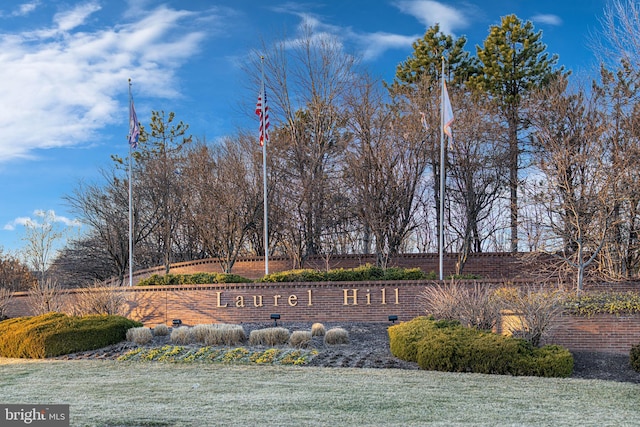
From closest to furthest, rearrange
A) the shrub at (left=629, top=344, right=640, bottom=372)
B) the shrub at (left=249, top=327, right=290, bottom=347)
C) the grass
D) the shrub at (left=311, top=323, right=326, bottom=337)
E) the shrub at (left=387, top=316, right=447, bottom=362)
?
the grass, the shrub at (left=629, top=344, right=640, bottom=372), the shrub at (left=387, top=316, right=447, bottom=362), the shrub at (left=249, top=327, right=290, bottom=347), the shrub at (left=311, top=323, right=326, bottom=337)

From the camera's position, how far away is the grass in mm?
7266

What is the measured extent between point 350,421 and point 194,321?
46.7 feet

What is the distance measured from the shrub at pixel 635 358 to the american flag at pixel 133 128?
18139 mm

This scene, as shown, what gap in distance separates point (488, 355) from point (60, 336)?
33.0 ft

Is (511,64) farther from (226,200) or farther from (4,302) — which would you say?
(4,302)

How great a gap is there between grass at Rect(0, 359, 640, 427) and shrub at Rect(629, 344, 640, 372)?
204 centimetres

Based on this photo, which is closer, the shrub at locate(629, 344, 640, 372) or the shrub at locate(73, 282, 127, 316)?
the shrub at locate(629, 344, 640, 372)

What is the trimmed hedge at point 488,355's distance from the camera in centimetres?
1127

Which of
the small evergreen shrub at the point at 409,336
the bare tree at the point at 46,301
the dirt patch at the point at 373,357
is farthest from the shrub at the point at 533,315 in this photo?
the bare tree at the point at 46,301

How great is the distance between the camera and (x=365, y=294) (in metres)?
19.0

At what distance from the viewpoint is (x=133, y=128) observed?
78.1 ft

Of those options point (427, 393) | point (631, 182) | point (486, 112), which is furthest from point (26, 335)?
point (486, 112)

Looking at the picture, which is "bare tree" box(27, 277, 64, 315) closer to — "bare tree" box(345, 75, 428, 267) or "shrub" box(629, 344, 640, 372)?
"bare tree" box(345, 75, 428, 267)

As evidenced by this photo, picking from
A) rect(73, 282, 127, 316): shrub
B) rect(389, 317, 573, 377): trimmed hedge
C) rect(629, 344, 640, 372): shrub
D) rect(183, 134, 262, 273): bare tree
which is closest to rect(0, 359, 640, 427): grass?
rect(389, 317, 573, 377): trimmed hedge
